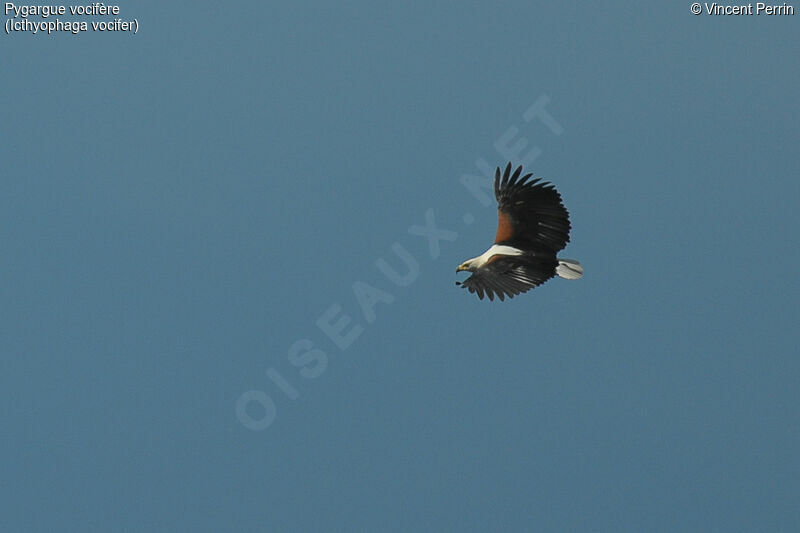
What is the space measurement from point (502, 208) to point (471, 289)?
1.55 m

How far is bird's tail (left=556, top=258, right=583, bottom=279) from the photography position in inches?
1209

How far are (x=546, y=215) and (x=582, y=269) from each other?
1176 millimetres

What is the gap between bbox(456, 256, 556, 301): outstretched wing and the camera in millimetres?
30594

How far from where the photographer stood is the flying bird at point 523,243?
30.5 m

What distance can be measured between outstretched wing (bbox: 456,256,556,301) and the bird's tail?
0.12 meters

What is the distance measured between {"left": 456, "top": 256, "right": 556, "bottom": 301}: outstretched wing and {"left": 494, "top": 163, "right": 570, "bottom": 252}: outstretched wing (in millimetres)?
310

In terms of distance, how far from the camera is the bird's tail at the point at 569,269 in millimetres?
30719

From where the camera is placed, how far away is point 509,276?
101 feet

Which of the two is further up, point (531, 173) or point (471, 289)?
point (531, 173)

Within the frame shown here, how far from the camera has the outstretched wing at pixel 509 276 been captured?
3059 centimetres

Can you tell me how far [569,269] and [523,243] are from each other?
945mm

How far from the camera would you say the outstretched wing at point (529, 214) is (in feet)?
100

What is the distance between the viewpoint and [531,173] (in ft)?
99.7

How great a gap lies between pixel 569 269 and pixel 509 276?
3.57ft
